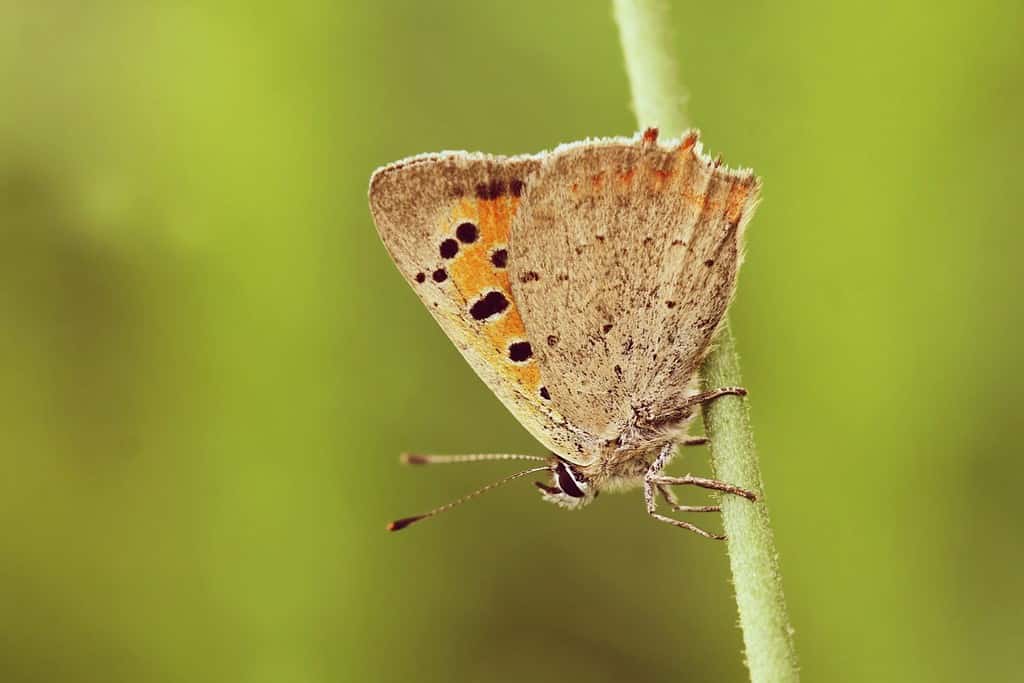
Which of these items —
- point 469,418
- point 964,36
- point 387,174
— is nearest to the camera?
point 387,174

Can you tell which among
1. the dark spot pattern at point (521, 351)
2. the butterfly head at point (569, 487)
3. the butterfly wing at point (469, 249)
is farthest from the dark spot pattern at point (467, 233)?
the butterfly head at point (569, 487)

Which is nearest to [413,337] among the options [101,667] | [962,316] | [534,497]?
[534,497]

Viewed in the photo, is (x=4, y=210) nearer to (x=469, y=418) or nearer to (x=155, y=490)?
(x=155, y=490)

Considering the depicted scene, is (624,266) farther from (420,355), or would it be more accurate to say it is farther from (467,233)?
(420,355)

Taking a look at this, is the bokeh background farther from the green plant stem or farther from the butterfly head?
the green plant stem

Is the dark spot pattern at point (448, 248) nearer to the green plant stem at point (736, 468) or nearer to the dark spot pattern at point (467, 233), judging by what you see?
the dark spot pattern at point (467, 233)

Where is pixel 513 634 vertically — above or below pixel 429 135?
below
